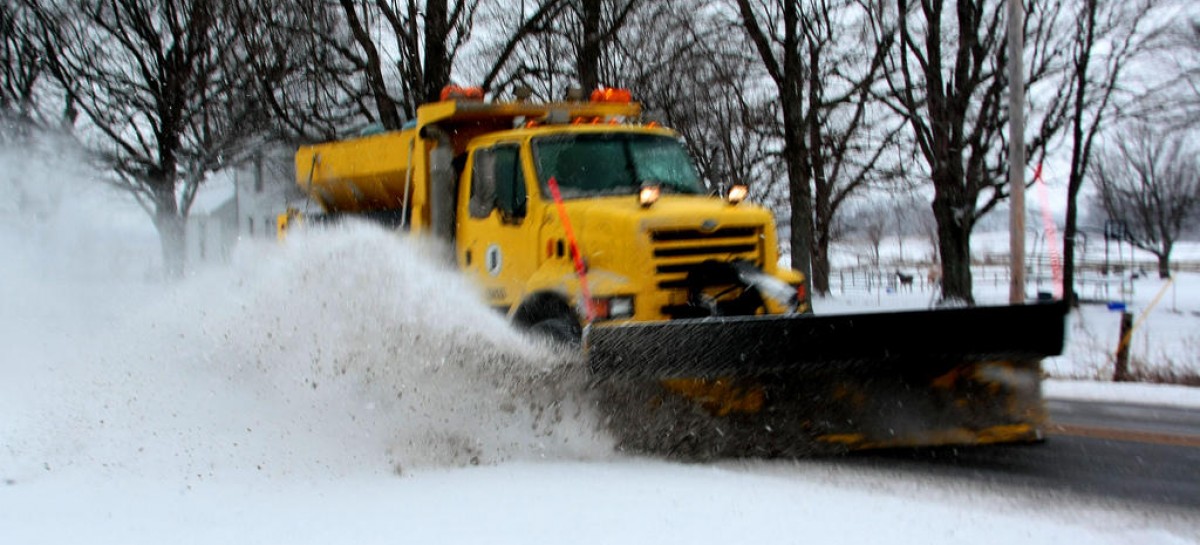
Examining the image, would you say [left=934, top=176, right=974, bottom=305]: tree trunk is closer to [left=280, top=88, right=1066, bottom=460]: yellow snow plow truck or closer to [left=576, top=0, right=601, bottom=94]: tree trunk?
[left=576, top=0, right=601, bottom=94]: tree trunk

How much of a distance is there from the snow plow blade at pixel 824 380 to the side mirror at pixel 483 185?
2.55 meters

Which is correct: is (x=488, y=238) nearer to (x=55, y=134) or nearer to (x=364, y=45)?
(x=364, y=45)

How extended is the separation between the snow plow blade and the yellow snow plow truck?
1 cm

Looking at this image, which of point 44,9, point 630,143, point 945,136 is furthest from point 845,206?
point 630,143

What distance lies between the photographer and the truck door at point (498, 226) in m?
8.14

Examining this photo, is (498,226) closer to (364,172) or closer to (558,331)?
(558,331)

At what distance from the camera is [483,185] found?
338 inches

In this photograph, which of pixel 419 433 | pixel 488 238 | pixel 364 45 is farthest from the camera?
pixel 364 45

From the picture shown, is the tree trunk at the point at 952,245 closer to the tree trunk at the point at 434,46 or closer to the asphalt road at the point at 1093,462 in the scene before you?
the tree trunk at the point at 434,46

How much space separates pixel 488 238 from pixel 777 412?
9.80ft

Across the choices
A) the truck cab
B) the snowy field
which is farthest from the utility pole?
the snowy field

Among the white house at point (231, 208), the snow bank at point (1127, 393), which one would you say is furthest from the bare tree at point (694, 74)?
the white house at point (231, 208)

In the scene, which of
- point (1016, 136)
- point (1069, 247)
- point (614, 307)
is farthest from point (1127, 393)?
point (1069, 247)

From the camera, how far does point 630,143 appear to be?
8.63m
